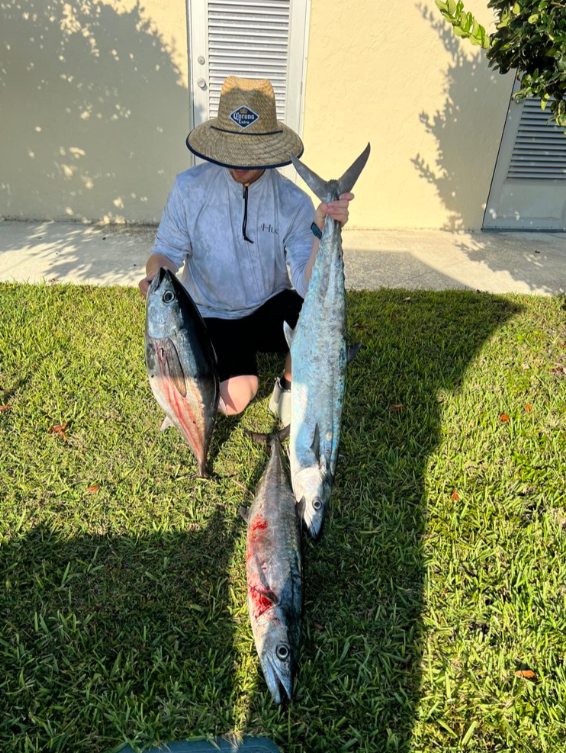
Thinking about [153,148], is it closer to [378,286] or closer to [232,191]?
[378,286]

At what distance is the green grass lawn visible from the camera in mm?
2240

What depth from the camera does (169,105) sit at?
693 centimetres

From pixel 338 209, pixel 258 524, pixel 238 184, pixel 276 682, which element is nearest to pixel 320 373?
pixel 338 209

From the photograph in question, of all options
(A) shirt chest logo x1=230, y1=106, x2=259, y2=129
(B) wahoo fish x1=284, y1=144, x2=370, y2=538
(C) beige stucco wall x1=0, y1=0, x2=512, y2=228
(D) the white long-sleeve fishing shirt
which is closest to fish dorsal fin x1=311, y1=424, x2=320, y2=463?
(B) wahoo fish x1=284, y1=144, x2=370, y2=538

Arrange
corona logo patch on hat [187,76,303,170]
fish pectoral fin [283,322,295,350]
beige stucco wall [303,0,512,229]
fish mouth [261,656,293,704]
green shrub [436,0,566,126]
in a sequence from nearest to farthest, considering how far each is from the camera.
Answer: fish mouth [261,656,293,704], fish pectoral fin [283,322,295,350], corona logo patch on hat [187,76,303,170], green shrub [436,0,566,126], beige stucco wall [303,0,512,229]

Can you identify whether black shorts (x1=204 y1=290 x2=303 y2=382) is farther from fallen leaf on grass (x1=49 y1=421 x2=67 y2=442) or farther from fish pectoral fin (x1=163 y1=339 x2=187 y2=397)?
fallen leaf on grass (x1=49 y1=421 x2=67 y2=442)

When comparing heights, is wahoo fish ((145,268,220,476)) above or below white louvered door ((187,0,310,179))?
below

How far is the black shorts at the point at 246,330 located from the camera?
3.66m

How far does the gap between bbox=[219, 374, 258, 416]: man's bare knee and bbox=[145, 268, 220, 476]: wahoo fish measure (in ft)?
2.02

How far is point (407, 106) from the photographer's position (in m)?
7.32

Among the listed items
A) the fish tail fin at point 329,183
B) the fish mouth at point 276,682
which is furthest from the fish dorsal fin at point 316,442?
the fish tail fin at point 329,183

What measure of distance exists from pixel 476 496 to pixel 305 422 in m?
1.53

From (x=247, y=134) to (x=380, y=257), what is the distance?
14.3 feet

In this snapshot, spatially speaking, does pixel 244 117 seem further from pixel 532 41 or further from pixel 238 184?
pixel 532 41
